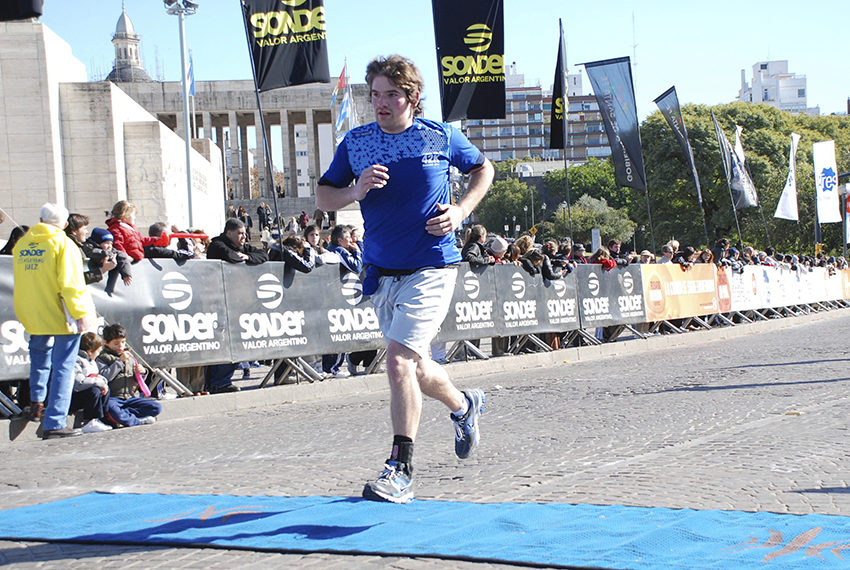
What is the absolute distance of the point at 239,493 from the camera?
→ 16.6 ft

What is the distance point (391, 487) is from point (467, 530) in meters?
0.59

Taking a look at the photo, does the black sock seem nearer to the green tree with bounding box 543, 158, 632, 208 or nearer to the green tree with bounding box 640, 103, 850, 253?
the green tree with bounding box 640, 103, 850, 253

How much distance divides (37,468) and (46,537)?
2.61m

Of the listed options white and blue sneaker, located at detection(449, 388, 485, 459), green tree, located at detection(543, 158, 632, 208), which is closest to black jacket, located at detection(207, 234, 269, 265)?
white and blue sneaker, located at detection(449, 388, 485, 459)

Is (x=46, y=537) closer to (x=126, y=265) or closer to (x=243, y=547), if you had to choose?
(x=243, y=547)

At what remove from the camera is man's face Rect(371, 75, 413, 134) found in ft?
15.1

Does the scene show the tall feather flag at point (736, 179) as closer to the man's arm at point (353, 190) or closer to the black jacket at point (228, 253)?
the black jacket at point (228, 253)

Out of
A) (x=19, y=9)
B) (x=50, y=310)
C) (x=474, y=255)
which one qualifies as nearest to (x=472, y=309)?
(x=474, y=255)

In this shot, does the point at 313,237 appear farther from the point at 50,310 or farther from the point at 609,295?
the point at 609,295

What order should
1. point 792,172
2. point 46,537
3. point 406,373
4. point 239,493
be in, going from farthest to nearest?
point 792,172
point 239,493
point 406,373
point 46,537

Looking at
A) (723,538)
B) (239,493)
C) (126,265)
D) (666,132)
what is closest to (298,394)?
(126,265)

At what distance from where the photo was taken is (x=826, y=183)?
3397 centimetres

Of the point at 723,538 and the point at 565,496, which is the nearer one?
the point at 723,538

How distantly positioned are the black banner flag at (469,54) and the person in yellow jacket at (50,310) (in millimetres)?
9018
